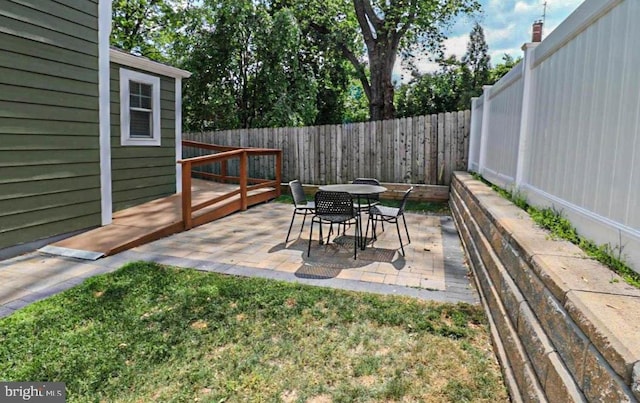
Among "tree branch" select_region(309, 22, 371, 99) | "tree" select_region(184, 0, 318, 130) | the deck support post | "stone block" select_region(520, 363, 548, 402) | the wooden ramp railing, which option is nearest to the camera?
"stone block" select_region(520, 363, 548, 402)

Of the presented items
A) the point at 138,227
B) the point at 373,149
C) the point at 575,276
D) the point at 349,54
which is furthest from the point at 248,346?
the point at 349,54

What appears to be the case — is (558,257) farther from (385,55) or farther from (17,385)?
(385,55)

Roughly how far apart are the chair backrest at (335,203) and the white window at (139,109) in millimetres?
3618

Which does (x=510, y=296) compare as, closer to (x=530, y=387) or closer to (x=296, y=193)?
(x=530, y=387)

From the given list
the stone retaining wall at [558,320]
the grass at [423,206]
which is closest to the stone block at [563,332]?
the stone retaining wall at [558,320]

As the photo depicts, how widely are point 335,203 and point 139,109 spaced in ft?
13.1

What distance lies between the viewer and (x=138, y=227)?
523 centimetres

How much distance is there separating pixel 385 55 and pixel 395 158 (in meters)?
5.63

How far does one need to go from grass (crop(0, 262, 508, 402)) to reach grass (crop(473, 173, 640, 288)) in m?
0.79

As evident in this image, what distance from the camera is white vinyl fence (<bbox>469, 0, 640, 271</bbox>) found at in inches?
64.4

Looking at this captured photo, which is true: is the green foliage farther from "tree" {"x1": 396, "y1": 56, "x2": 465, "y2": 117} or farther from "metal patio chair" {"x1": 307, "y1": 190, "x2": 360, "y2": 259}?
"metal patio chair" {"x1": 307, "y1": 190, "x2": 360, "y2": 259}

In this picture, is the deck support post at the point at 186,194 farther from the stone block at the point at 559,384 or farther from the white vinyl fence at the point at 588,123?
the stone block at the point at 559,384

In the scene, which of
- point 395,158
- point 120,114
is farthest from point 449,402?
point 395,158

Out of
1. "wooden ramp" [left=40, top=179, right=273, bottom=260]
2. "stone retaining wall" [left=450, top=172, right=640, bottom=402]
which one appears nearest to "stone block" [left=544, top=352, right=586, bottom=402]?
"stone retaining wall" [left=450, top=172, right=640, bottom=402]
